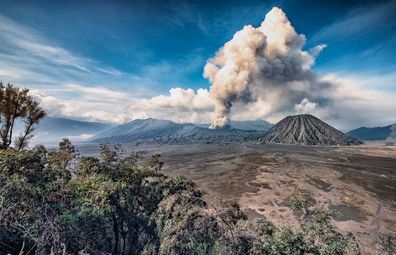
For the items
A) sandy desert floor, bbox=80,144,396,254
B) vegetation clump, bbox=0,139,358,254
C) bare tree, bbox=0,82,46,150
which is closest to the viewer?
vegetation clump, bbox=0,139,358,254

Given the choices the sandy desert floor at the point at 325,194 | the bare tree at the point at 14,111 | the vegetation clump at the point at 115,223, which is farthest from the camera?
the sandy desert floor at the point at 325,194

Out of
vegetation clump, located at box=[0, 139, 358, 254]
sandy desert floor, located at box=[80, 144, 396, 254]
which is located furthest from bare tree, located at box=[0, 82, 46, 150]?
sandy desert floor, located at box=[80, 144, 396, 254]

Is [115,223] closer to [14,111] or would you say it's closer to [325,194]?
[14,111]

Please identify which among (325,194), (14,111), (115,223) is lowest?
(325,194)

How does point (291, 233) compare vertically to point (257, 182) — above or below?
above

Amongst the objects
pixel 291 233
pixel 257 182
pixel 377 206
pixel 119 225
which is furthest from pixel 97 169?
pixel 257 182

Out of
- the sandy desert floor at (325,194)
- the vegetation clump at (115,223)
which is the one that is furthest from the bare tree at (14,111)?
the sandy desert floor at (325,194)

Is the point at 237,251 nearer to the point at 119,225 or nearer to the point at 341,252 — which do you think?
the point at 341,252

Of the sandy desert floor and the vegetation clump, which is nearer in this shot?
the vegetation clump

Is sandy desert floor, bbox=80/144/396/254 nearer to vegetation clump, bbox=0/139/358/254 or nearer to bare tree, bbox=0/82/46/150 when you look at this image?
vegetation clump, bbox=0/139/358/254

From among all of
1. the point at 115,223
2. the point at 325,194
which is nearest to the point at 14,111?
the point at 115,223

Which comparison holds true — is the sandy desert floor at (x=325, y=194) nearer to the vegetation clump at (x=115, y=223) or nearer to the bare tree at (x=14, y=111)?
the vegetation clump at (x=115, y=223)
